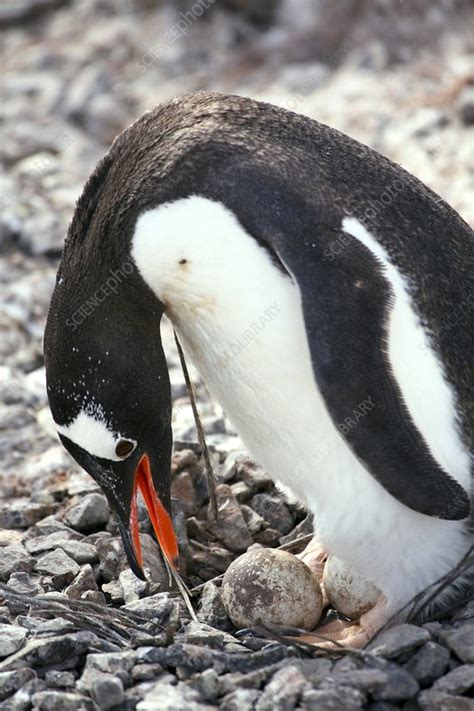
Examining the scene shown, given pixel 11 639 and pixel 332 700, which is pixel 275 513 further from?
pixel 332 700

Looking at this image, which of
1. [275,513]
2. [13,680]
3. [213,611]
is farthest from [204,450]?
[13,680]

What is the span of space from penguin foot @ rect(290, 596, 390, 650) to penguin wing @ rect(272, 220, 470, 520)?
0.41m

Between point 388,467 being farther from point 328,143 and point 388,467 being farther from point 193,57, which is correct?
point 193,57

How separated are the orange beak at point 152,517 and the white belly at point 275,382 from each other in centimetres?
32

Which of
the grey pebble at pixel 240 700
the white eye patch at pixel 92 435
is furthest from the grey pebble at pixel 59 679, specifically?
the white eye patch at pixel 92 435

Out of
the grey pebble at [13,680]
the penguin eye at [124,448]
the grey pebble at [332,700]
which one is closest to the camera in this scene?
the grey pebble at [332,700]

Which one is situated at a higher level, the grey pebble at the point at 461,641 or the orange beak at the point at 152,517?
the grey pebble at the point at 461,641

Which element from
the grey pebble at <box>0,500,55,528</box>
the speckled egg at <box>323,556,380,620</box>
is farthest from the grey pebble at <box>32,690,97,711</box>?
the grey pebble at <box>0,500,55,528</box>

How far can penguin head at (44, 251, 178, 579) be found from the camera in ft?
11.1

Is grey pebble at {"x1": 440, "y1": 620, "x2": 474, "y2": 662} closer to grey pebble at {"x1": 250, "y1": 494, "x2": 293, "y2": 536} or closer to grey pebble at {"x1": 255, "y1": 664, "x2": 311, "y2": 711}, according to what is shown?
grey pebble at {"x1": 255, "y1": 664, "x2": 311, "y2": 711}

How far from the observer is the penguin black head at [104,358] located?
336 centimetres

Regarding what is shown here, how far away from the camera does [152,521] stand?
369 cm

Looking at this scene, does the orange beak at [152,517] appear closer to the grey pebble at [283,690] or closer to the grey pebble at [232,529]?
the grey pebble at [232,529]

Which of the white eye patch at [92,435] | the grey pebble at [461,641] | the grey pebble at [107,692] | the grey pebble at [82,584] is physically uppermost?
the grey pebble at [461,641]
